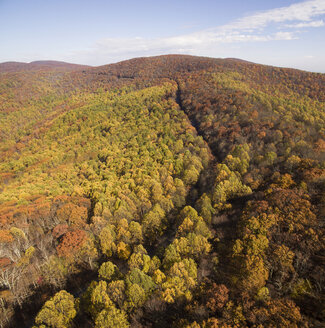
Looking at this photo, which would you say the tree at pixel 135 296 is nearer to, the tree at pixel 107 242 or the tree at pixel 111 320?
the tree at pixel 111 320

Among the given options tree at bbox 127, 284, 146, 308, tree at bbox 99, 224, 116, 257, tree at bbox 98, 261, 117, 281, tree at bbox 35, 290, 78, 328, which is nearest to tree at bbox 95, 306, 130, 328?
tree at bbox 127, 284, 146, 308

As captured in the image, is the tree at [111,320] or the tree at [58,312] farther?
the tree at [58,312]

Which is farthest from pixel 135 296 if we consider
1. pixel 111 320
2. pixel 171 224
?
pixel 171 224

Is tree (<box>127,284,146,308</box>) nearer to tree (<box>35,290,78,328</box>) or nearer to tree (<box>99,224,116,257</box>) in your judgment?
tree (<box>35,290,78,328</box>)

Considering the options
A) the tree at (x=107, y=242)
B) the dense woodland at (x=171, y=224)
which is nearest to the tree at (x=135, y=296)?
the dense woodland at (x=171, y=224)

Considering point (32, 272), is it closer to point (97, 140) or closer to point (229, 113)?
point (97, 140)

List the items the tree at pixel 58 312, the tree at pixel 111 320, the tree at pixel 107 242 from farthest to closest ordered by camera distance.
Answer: the tree at pixel 107 242, the tree at pixel 58 312, the tree at pixel 111 320

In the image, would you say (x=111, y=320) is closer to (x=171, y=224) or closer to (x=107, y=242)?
(x=107, y=242)
